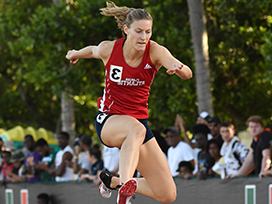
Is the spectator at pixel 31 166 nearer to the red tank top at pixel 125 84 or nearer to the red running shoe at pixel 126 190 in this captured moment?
the red tank top at pixel 125 84

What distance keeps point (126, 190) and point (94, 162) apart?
183 inches

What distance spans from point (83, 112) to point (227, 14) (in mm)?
8898

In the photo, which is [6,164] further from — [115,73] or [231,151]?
[115,73]

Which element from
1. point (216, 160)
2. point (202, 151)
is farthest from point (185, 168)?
point (216, 160)

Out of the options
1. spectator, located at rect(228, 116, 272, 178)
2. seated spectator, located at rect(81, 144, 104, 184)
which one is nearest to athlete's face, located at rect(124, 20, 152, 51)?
spectator, located at rect(228, 116, 272, 178)

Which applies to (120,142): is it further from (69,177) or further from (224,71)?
(224,71)

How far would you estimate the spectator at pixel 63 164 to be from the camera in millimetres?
9648

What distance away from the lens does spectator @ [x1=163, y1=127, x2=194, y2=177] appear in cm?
818

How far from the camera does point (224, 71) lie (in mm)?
13000

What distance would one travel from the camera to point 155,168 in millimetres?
5309

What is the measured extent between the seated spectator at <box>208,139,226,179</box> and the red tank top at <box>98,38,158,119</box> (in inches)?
104

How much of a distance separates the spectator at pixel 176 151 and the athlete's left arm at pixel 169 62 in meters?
3.35

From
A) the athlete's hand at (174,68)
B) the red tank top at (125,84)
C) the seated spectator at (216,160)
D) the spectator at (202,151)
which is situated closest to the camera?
the athlete's hand at (174,68)

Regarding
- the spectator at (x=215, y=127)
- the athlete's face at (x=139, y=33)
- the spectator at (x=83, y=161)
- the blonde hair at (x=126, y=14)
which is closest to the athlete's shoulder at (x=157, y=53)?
the athlete's face at (x=139, y=33)
